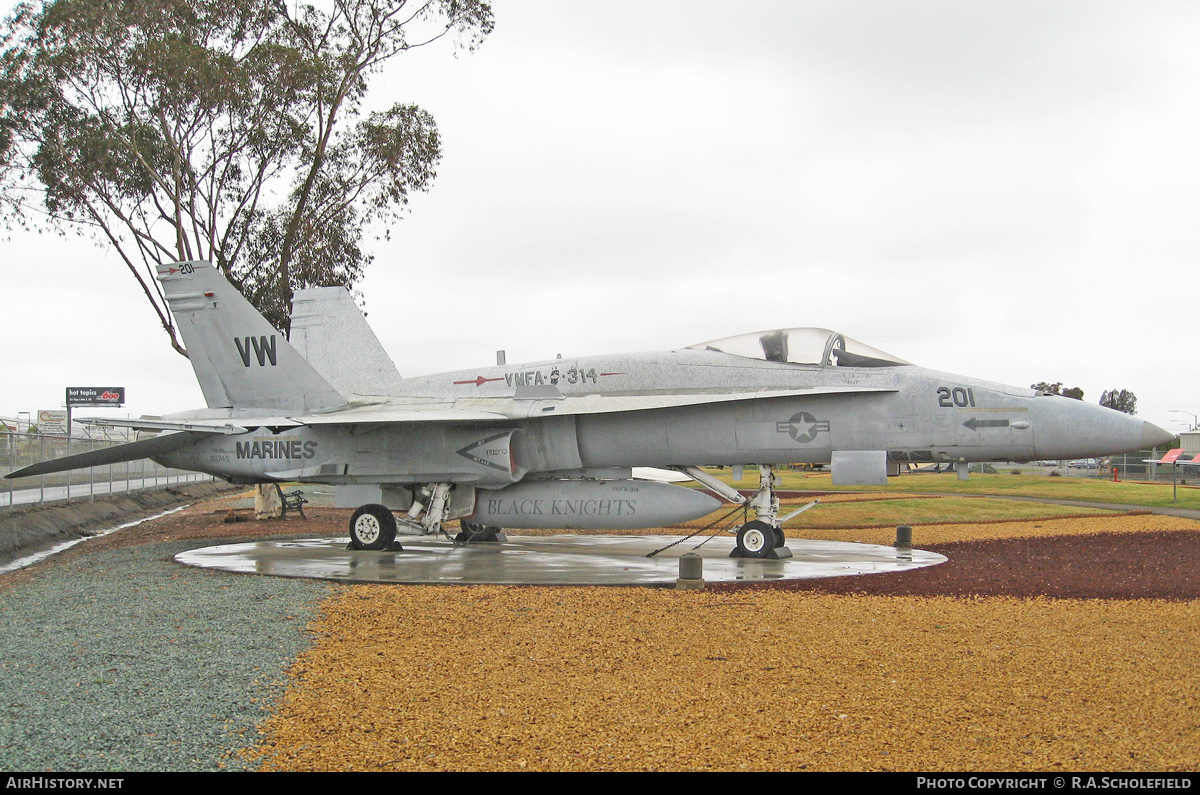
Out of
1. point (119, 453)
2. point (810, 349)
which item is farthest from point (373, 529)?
point (810, 349)

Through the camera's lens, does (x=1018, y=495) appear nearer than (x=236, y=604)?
No

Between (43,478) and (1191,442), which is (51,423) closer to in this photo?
(43,478)

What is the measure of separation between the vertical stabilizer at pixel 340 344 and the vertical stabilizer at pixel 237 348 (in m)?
0.97

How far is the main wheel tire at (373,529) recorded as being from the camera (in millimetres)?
13812

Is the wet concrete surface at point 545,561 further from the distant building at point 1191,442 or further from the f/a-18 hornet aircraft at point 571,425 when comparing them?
the distant building at point 1191,442

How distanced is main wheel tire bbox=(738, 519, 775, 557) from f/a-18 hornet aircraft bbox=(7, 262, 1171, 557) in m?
0.02

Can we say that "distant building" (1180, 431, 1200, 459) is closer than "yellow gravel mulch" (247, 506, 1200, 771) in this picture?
No

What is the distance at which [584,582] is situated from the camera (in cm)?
987

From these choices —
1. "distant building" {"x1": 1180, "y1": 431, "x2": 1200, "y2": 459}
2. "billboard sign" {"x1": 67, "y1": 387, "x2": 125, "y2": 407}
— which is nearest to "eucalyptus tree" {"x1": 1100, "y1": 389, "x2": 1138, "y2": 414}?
"distant building" {"x1": 1180, "y1": 431, "x2": 1200, "y2": 459}

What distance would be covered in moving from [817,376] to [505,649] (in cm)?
679

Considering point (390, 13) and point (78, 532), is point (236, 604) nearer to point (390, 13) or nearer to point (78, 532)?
Result: point (78, 532)

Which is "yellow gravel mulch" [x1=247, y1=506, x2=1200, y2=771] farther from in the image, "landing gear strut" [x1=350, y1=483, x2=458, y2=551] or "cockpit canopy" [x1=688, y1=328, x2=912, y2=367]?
"landing gear strut" [x1=350, y1=483, x2=458, y2=551]

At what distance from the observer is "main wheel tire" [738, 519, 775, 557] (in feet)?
39.4

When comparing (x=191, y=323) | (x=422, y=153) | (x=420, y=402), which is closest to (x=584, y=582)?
(x=420, y=402)
